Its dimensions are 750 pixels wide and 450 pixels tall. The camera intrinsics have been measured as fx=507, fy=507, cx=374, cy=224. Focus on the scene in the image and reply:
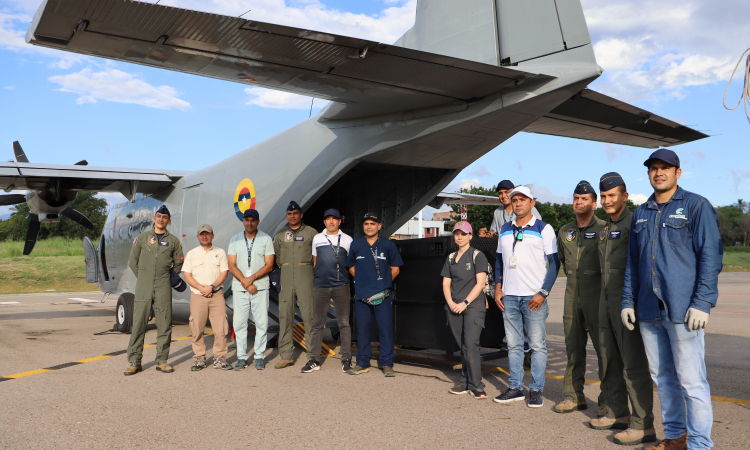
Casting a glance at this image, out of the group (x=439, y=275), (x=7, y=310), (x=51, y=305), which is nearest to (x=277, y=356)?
(x=439, y=275)

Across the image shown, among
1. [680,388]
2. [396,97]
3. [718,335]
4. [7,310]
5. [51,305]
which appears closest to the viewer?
[680,388]

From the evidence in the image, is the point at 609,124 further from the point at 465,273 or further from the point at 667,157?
the point at 667,157

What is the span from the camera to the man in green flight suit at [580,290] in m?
4.70

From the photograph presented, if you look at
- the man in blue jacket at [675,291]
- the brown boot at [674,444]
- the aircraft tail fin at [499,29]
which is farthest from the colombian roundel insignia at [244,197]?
the brown boot at [674,444]

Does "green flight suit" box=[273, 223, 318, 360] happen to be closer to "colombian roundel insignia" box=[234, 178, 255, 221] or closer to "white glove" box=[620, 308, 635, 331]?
A: "colombian roundel insignia" box=[234, 178, 255, 221]

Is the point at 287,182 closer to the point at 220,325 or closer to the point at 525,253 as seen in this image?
the point at 220,325

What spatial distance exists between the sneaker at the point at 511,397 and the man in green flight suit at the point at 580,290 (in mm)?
398

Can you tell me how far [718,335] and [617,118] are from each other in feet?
18.8

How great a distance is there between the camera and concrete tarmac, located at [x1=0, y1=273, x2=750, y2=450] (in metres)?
4.08

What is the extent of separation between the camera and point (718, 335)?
9.39 metres

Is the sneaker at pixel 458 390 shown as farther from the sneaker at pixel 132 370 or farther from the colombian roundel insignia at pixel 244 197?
the colombian roundel insignia at pixel 244 197

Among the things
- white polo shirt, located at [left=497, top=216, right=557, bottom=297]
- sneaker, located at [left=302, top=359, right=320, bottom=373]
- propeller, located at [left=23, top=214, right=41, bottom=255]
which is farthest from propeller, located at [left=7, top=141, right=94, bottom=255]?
white polo shirt, located at [left=497, top=216, right=557, bottom=297]

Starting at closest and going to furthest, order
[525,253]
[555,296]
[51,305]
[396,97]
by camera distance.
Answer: [525,253], [396,97], [51,305], [555,296]

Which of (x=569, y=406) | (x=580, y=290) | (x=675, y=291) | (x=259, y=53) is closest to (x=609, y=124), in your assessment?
(x=580, y=290)
